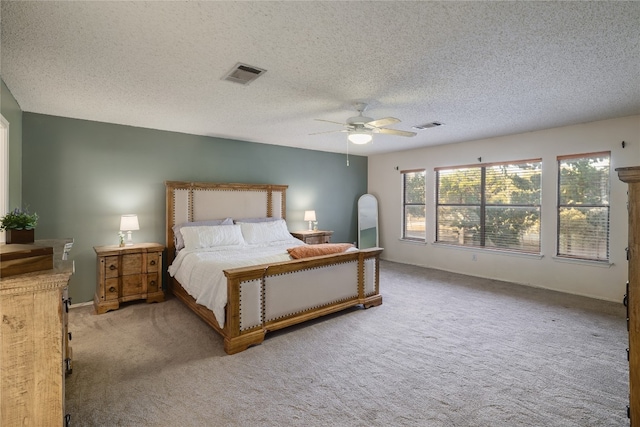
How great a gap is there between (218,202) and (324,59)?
3.39 metres

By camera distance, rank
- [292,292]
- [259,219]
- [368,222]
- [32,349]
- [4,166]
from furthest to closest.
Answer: [368,222] → [259,219] → [292,292] → [4,166] → [32,349]

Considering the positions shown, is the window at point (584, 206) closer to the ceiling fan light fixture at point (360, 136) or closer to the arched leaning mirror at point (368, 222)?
the ceiling fan light fixture at point (360, 136)

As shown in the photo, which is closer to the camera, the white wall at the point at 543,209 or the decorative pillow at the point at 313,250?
the decorative pillow at the point at 313,250

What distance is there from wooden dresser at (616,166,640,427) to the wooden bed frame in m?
2.52

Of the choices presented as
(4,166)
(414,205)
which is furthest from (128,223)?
(414,205)

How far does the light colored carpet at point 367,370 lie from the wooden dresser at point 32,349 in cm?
70

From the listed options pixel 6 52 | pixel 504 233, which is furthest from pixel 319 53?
pixel 504 233

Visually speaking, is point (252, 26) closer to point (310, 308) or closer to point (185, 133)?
point (310, 308)

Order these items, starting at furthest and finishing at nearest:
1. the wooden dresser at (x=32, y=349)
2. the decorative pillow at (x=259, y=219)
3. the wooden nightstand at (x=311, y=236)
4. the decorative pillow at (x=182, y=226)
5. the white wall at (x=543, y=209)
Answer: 1. the wooden nightstand at (x=311, y=236)
2. the decorative pillow at (x=259, y=219)
3. the decorative pillow at (x=182, y=226)
4. the white wall at (x=543, y=209)
5. the wooden dresser at (x=32, y=349)

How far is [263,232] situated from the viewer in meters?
5.15

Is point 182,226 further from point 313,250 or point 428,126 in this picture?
point 428,126

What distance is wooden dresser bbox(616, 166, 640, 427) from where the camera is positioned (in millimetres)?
1492

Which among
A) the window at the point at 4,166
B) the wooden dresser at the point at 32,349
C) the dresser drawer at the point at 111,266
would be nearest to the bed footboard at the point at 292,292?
the wooden dresser at the point at 32,349

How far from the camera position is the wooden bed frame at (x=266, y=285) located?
2.94 meters
